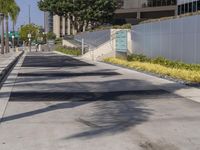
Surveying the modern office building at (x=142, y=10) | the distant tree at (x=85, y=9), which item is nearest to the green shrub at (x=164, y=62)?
the distant tree at (x=85, y=9)

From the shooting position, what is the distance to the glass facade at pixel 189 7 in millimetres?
40006

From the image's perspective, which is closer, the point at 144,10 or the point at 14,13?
the point at 14,13

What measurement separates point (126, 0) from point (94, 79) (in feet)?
212

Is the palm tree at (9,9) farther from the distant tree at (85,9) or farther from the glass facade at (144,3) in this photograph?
the glass facade at (144,3)

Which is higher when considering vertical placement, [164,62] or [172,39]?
[172,39]

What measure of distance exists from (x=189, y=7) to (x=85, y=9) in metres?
29.0

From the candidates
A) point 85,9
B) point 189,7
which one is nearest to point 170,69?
point 189,7

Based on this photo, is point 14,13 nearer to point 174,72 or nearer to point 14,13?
point 14,13

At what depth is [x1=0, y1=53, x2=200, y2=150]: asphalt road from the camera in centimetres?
862

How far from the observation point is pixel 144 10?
81.1m

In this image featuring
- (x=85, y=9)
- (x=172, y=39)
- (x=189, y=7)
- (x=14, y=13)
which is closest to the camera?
(x=172, y=39)

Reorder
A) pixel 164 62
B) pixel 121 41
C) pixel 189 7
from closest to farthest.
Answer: pixel 164 62, pixel 121 41, pixel 189 7

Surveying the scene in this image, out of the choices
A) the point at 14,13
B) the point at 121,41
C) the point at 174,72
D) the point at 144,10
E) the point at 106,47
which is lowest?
the point at 174,72

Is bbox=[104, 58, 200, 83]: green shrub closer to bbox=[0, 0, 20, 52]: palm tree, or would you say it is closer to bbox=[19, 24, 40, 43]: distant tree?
bbox=[0, 0, 20, 52]: palm tree
